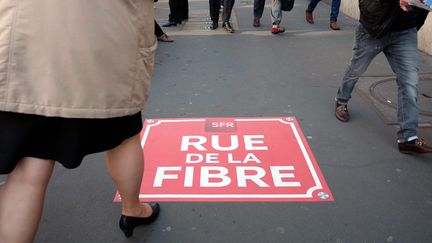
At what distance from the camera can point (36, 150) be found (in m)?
1.51

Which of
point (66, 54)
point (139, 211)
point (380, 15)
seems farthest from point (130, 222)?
point (380, 15)

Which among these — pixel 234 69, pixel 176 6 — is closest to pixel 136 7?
pixel 234 69

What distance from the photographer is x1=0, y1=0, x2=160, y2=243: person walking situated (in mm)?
1349

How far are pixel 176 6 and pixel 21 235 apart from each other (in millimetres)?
6975

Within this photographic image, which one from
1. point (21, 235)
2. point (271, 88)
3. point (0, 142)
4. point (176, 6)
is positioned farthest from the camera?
point (176, 6)

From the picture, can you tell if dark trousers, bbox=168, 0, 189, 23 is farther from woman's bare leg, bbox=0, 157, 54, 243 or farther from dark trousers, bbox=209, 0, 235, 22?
woman's bare leg, bbox=0, 157, 54, 243

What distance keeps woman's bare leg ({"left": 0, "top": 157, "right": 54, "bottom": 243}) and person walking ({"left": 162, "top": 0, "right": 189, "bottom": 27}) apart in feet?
21.8

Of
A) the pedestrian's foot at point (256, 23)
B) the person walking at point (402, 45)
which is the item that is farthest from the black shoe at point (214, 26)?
the person walking at point (402, 45)

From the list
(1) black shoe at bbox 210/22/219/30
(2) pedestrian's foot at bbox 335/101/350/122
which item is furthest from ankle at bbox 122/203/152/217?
(1) black shoe at bbox 210/22/219/30

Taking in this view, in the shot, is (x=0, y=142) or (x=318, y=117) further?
(x=318, y=117)

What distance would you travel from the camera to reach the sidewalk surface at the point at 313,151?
225 centimetres

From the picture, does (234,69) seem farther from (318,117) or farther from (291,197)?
(291,197)

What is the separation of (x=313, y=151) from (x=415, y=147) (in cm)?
76

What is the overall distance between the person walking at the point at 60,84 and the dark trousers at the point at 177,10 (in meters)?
6.53
